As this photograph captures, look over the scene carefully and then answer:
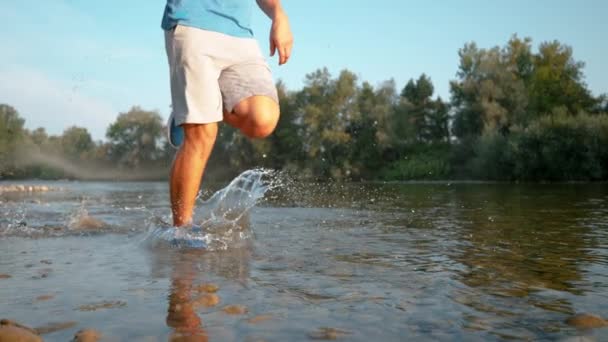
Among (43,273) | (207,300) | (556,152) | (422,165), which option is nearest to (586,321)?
(207,300)

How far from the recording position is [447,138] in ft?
157

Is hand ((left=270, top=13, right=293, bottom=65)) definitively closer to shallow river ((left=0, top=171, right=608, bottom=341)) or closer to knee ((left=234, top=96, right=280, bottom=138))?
knee ((left=234, top=96, right=280, bottom=138))

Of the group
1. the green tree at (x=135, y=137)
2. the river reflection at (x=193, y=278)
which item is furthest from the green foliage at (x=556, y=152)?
the green tree at (x=135, y=137)

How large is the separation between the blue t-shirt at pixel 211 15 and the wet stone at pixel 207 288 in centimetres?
195

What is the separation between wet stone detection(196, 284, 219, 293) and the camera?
1.96 m

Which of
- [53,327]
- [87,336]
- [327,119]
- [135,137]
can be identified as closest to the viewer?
[87,336]

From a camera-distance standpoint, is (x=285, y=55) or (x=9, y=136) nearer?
(x=285, y=55)

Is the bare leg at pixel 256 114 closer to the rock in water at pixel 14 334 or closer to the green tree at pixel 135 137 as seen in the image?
the rock in water at pixel 14 334

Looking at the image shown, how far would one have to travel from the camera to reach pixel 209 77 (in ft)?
11.2

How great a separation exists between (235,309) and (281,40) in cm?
225

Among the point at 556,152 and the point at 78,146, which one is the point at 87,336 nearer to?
the point at 556,152

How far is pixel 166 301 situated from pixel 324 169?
4258cm

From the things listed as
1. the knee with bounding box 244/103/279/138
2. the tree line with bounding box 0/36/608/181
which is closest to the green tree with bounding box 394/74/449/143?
the tree line with bounding box 0/36/608/181

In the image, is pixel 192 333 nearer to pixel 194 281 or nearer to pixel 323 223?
pixel 194 281
